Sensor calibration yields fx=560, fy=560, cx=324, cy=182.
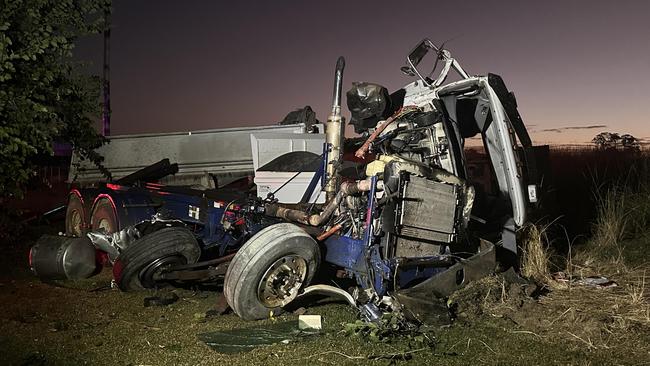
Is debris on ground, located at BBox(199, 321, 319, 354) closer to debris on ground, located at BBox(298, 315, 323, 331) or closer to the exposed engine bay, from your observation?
debris on ground, located at BBox(298, 315, 323, 331)

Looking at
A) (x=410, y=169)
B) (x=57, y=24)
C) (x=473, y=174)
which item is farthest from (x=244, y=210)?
(x=473, y=174)

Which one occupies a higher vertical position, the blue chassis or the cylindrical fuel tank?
the blue chassis

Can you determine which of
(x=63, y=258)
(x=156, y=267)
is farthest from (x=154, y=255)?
(x=63, y=258)

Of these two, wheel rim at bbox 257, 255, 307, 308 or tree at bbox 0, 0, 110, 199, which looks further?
tree at bbox 0, 0, 110, 199

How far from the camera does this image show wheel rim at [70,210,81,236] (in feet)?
25.8

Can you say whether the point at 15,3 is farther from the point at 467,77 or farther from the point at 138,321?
the point at 467,77

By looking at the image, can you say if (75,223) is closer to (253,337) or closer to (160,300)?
(160,300)

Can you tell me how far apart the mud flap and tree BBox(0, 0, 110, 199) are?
4.59m

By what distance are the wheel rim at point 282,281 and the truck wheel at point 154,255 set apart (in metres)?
1.18

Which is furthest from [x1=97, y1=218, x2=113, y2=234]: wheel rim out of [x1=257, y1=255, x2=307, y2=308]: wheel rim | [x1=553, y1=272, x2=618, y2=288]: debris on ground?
[x1=553, y1=272, x2=618, y2=288]: debris on ground

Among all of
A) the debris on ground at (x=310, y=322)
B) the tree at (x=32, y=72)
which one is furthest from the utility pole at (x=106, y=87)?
the debris on ground at (x=310, y=322)

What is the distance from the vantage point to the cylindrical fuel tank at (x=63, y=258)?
6457 millimetres

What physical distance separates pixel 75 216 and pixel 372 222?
5187 millimetres

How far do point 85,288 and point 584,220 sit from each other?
7.68m
